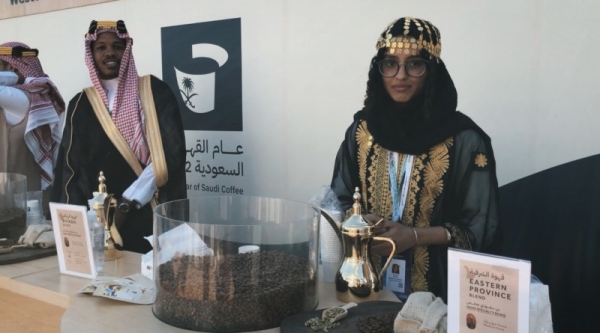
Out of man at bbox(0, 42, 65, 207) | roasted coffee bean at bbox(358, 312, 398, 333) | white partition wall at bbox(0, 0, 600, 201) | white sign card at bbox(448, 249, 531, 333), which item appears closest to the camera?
white sign card at bbox(448, 249, 531, 333)

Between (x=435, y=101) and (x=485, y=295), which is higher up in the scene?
(x=435, y=101)

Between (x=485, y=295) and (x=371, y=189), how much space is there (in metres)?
0.90

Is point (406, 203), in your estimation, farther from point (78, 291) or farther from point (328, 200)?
point (78, 291)

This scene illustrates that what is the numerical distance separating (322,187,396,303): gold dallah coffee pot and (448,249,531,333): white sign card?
337 millimetres

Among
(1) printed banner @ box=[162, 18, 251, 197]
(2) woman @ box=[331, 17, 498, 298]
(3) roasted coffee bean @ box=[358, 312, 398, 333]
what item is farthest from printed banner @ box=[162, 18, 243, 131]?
(3) roasted coffee bean @ box=[358, 312, 398, 333]

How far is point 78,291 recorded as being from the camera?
136 centimetres

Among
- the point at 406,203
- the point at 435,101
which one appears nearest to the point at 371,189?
the point at 406,203

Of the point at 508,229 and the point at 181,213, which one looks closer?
the point at 181,213

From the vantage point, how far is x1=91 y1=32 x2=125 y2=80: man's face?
251 centimetres

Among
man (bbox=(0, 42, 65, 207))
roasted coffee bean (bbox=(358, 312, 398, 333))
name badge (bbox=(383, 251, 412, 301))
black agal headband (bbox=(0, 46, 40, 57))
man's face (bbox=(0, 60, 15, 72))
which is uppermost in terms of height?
black agal headband (bbox=(0, 46, 40, 57))

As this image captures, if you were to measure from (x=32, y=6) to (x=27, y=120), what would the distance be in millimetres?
1559

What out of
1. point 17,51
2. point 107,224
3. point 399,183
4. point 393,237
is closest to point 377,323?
point 393,237

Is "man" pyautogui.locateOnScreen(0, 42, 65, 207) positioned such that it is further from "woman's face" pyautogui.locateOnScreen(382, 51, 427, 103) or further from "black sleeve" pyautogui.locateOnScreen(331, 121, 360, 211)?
"woman's face" pyautogui.locateOnScreen(382, 51, 427, 103)

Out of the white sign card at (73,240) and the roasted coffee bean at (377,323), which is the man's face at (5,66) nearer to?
the white sign card at (73,240)
